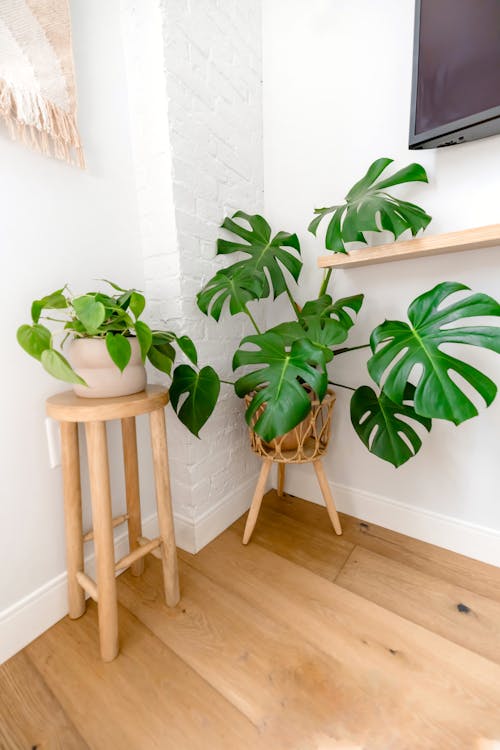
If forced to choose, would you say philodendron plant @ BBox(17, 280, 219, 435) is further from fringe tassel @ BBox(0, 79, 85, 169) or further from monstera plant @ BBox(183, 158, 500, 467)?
fringe tassel @ BBox(0, 79, 85, 169)

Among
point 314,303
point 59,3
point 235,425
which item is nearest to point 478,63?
point 314,303

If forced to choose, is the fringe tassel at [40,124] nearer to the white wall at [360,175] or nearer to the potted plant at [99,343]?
the potted plant at [99,343]

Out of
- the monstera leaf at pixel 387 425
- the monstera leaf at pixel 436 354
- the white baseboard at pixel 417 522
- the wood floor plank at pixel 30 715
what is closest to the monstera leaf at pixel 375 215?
the monstera leaf at pixel 436 354

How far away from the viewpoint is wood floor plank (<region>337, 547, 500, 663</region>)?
0.89 m

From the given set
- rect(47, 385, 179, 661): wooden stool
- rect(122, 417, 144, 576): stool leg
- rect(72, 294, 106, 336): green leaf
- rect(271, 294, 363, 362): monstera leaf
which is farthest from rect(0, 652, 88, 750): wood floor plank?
rect(271, 294, 363, 362): monstera leaf

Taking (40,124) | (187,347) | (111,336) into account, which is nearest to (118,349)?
(111,336)

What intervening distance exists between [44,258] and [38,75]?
1.38 feet

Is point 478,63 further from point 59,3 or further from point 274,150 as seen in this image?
point 59,3

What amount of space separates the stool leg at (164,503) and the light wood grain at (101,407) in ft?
0.24

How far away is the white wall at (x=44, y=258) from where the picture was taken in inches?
32.5

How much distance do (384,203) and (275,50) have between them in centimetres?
98

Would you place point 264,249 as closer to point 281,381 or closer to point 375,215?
point 375,215

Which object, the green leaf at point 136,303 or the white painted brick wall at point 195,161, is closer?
the green leaf at point 136,303

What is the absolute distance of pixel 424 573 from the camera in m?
1.11
